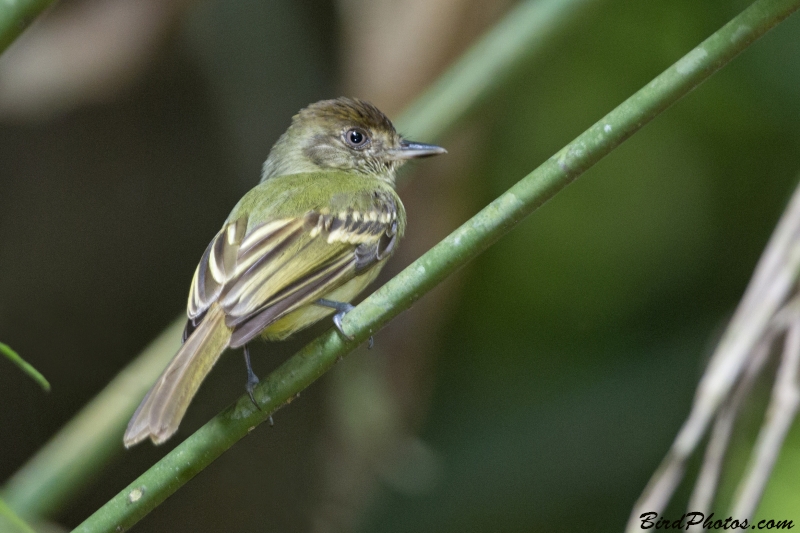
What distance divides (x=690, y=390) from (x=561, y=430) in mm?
544

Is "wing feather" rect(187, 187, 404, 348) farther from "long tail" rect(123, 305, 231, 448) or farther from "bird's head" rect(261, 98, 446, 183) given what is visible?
"bird's head" rect(261, 98, 446, 183)

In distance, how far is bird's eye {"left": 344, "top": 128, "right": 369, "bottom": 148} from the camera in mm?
3303

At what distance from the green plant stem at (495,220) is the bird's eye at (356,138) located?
1.80 metres

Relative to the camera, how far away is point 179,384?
1.81 m

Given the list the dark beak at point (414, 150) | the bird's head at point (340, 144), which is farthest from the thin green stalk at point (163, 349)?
the bird's head at point (340, 144)

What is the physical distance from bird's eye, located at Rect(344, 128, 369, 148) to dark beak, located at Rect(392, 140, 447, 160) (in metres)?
0.16

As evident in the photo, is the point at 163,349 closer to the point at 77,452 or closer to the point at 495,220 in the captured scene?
the point at 77,452

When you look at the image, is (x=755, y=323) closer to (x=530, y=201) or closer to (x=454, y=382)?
(x=530, y=201)

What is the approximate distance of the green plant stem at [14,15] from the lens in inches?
58.9

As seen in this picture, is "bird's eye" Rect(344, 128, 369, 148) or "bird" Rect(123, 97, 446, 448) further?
"bird's eye" Rect(344, 128, 369, 148)

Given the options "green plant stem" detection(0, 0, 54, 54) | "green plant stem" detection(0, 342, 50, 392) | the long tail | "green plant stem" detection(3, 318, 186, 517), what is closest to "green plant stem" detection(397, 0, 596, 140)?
the long tail

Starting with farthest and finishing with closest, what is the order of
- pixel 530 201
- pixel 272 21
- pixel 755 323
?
pixel 272 21, pixel 755 323, pixel 530 201

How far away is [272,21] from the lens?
408 cm

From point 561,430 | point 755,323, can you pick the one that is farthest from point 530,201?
point 561,430
